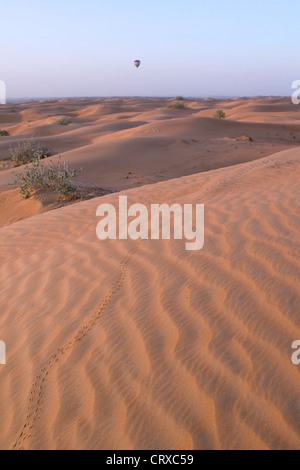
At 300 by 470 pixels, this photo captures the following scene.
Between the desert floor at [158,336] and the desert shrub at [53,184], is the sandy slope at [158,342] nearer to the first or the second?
the desert floor at [158,336]

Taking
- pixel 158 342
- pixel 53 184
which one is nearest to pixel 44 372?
pixel 158 342

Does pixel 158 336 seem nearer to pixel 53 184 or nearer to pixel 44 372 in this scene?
pixel 44 372

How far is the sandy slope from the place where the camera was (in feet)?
5.85

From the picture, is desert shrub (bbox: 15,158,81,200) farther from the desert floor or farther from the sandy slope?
the sandy slope

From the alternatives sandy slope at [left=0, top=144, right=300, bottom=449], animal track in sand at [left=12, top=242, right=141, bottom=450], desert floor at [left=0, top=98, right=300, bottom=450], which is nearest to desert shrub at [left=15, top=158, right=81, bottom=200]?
desert floor at [left=0, top=98, right=300, bottom=450]

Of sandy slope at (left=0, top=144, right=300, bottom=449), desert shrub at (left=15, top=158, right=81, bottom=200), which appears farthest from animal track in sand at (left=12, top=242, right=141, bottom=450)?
desert shrub at (left=15, top=158, right=81, bottom=200)

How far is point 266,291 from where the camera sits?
2.63 m

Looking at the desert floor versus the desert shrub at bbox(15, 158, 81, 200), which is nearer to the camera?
the desert floor

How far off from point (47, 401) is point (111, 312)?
2.54 ft

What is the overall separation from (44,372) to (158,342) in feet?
2.18

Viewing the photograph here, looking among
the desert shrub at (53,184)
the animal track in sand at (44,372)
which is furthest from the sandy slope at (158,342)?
the desert shrub at (53,184)

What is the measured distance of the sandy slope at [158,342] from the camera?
178cm

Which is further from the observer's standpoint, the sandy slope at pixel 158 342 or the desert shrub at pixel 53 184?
the desert shrub at pixel 53 184

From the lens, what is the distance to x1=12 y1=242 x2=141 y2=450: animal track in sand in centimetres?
187
